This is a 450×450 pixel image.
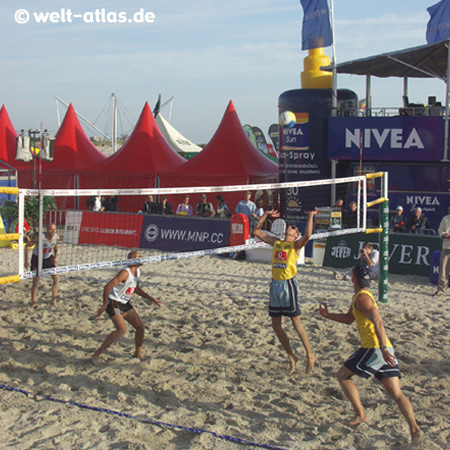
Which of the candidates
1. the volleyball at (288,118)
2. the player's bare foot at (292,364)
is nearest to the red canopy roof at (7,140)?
the volleyball at (288,118)

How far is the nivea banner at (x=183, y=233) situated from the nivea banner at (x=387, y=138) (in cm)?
332

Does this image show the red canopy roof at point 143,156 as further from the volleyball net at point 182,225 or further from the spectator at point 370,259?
the spectator at point 370,259

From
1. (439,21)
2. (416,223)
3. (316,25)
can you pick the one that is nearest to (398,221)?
(416,223)

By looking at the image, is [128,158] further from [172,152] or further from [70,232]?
[70,232]

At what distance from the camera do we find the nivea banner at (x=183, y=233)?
12953 millimetres

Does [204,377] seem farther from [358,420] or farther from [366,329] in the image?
[366,329]

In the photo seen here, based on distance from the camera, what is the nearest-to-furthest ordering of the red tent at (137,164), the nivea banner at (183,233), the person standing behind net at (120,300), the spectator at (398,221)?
1. the person standing behind net at (120,300)
2. the spectator at (398,221)
3. the nivea banner at (183,233)
4. the red tent at (137,164)

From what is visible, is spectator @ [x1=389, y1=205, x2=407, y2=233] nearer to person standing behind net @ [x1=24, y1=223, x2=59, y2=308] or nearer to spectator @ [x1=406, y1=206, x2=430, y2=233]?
spectator @ [x1=406, y1=206, x2=430, y2=233]

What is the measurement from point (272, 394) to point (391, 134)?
30.4 feet

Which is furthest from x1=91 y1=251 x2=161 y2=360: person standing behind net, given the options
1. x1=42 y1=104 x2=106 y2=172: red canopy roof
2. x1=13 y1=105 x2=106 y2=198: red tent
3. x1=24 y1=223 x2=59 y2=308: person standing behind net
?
x1=42 y1=104 x2=106 y2=172: red canopy roof

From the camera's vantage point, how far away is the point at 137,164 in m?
17.6

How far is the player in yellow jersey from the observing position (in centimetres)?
419

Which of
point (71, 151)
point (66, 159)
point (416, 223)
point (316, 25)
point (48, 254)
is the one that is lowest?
point (48, 254)

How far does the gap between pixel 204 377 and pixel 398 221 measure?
7.81m
